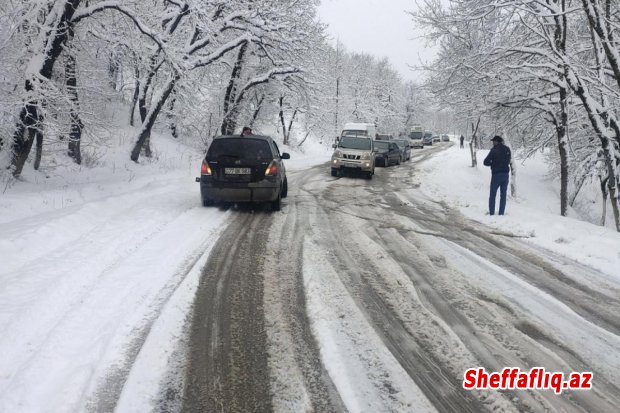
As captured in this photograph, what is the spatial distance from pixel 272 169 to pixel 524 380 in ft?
23.0

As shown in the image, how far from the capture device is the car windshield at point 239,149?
9.16 metres

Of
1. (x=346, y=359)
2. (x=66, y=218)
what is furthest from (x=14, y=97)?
(x=346, y=359)

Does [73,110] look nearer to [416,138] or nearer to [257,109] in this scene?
[257,109]

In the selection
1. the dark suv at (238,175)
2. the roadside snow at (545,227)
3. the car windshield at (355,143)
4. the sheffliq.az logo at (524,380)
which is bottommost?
the sheffliq.az logo at (524,380)

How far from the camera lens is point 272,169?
364 inches

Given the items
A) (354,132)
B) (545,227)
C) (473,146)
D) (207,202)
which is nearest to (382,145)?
(354,132)

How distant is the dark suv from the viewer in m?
9.05

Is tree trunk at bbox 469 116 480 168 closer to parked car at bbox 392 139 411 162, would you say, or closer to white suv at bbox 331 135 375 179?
parked car at bbox 392 139 411 162

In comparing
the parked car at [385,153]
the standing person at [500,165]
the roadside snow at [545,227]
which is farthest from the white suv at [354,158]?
the standing person at [500,165]

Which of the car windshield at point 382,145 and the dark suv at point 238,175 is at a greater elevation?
the car windshield at point 382,145

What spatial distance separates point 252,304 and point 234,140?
5.99 m

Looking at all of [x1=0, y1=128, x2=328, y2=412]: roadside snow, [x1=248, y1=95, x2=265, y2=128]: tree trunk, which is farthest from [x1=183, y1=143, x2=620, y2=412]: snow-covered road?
[x1=248, y1=95, x2=265, y2=128]: tree trunk

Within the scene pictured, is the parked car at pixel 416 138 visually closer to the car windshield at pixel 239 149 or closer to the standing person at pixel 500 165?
the standing person at pixel 500 165

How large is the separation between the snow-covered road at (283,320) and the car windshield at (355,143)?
40.3 ft
